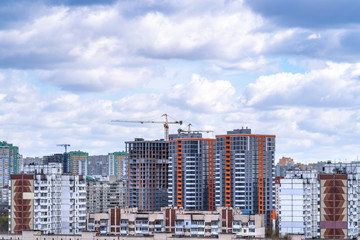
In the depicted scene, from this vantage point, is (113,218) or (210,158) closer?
(113,218)

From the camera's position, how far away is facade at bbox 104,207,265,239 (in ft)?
403

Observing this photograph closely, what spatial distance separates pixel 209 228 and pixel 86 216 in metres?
20.1

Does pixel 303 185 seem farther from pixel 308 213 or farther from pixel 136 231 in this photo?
pixel 136 231

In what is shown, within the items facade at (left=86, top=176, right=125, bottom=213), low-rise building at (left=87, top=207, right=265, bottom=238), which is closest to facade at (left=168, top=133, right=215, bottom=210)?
facade at (left=86, top=176, right=125, bottom=213)

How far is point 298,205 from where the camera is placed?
117 meters

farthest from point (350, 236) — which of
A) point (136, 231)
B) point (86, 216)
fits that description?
point (86, 216)

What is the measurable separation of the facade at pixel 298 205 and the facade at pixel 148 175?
64121 mm

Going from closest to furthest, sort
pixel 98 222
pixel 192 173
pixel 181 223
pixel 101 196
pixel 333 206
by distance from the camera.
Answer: pixel 333 206 < pixel 181 223 < pixel 98 222 < pixel 192 173 < pixel 101 196

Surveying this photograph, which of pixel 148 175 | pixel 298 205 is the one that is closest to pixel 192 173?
pixel 148 175

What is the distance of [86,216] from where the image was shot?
129500 millimetres

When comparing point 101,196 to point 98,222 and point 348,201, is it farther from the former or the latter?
point 348,201

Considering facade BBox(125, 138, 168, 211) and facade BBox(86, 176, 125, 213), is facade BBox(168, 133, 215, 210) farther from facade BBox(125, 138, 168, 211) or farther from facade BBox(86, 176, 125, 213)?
facade BBox(86, 176, 125, 213)

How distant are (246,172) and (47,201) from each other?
49.7m

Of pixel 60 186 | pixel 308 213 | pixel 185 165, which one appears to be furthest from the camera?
pixel 185 165
